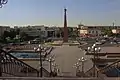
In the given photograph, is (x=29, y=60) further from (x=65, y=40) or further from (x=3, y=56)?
(x=65, y=40)

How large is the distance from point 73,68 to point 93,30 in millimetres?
66227

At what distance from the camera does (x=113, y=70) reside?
12.1 m

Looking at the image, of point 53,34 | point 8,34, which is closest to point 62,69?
point 8,34

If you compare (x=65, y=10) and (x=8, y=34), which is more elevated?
(x=65, y=10)

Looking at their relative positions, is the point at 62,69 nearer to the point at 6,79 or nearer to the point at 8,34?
the point at 6,79

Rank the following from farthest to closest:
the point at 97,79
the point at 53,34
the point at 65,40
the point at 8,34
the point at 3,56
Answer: the point at 53,34 → the point at 8,34 → the point at 65,40 → the point at 3,56 → the point at 97,79

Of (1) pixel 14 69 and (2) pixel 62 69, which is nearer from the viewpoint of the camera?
(1) pixel 14 69

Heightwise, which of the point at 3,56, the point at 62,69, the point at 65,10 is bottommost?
the point at 62,69

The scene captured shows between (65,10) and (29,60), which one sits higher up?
(65,10)

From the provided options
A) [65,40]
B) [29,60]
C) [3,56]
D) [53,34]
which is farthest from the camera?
[53,34]

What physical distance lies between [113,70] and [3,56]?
8.86m

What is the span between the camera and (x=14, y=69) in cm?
564

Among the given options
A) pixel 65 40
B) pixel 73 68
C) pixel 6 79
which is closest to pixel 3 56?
pixel 6 79

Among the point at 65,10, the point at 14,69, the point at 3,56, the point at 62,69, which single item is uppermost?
the point at 65,10
